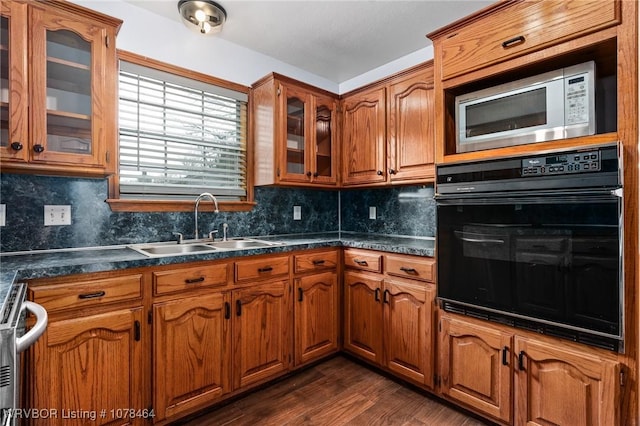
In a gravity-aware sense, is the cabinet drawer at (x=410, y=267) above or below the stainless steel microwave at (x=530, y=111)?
below

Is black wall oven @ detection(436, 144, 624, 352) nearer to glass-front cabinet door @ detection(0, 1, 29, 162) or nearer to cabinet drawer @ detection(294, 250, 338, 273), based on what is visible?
cabinet drawer @ detection(294, 250, 338, 273)

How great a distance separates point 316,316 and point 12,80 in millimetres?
2195

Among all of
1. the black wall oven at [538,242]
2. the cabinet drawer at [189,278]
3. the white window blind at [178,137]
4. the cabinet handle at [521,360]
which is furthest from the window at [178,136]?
the cabinet handle at [521,360]

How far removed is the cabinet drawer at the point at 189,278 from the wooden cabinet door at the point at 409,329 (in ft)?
3.69

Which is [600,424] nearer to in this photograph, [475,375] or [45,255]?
[475,375]

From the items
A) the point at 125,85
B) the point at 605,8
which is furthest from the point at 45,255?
the point at 605,8

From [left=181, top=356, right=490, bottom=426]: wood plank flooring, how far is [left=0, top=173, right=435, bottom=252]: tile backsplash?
119 centimetres

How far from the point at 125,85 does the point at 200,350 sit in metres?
1.76

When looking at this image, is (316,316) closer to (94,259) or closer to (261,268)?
(261,268)

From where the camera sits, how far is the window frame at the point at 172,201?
2.09 m

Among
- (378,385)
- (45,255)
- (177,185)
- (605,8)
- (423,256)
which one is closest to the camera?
(605,8)

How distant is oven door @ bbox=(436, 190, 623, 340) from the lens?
136cm

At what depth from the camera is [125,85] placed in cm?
214

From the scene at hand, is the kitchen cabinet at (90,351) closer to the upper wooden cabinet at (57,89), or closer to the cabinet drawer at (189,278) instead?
the cabinet drawer at (189,278)
